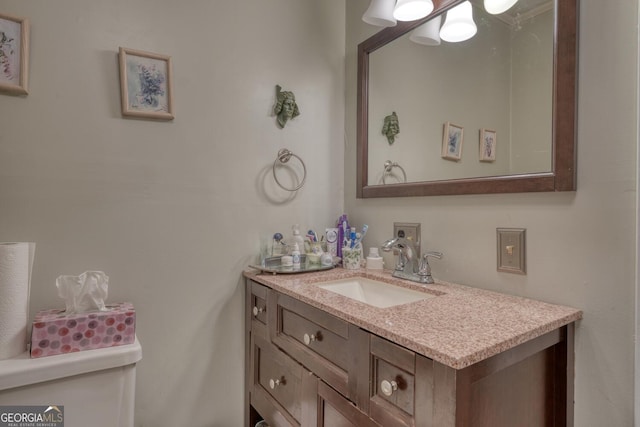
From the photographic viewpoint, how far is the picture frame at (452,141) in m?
1.21

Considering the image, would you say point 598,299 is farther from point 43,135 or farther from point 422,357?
point 43,135

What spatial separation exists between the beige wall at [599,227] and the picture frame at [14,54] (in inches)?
63.3

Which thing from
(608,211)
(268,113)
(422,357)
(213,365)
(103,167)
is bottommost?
(213,365)

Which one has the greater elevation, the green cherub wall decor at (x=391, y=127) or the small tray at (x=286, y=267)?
the green cherub wall decor at (x=391, y=127)

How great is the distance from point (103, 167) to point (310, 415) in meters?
1.10

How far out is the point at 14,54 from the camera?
103cm

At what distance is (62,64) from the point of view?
110 cm

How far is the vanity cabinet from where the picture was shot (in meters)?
0.66

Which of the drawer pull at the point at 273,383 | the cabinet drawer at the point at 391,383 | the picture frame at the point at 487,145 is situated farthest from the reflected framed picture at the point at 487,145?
the drawer pull at the point at 273,383

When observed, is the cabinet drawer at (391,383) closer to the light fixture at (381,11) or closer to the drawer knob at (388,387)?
the drawer knob at (388,387)

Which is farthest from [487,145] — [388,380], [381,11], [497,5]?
[388,380]

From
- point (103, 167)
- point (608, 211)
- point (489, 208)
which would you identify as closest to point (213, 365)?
point (103, 167)

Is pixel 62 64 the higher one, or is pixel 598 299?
pixel 62 64

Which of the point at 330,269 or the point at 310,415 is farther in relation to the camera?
the point at 330,269
